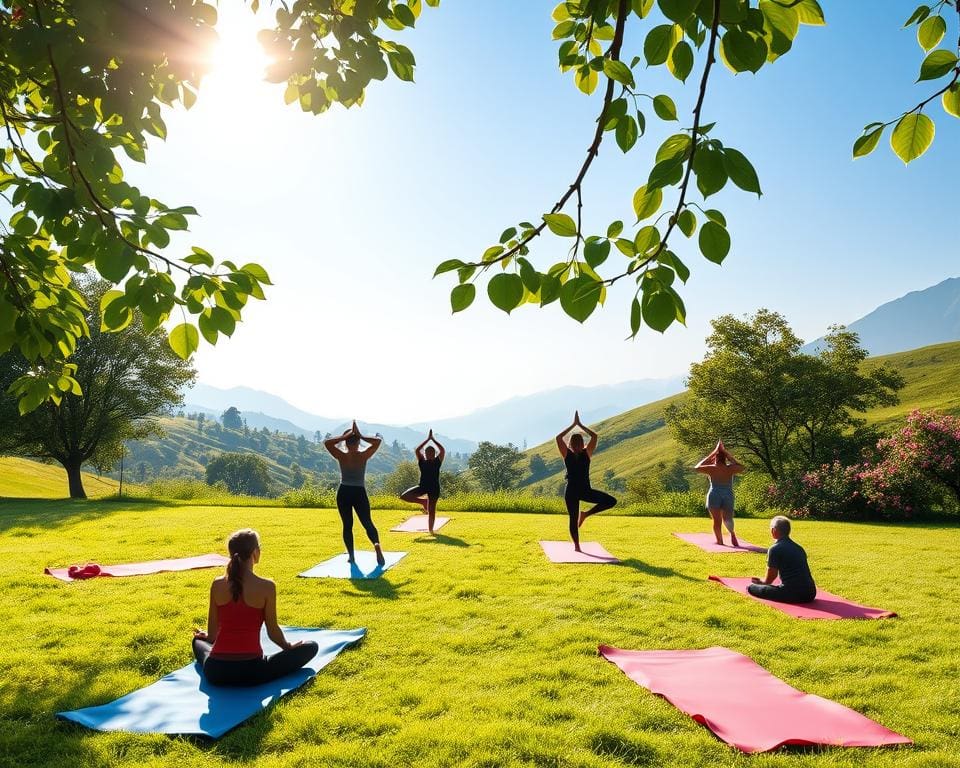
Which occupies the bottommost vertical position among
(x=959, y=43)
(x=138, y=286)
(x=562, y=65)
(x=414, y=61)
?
(x=138, y=286)

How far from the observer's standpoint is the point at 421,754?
133 inches

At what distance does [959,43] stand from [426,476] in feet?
39.8

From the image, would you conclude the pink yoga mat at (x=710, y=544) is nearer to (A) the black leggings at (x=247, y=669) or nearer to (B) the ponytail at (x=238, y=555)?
(A) the black leggings at (x=247, y=669)

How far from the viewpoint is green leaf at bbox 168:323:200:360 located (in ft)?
6.79

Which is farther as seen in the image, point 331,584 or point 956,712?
point 331,584

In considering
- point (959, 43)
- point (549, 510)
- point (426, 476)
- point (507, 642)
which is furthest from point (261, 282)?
point (549, 510)

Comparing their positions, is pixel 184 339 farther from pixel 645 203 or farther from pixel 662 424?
pixel 662 424

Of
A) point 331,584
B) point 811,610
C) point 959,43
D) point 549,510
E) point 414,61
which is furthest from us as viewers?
point 549,510

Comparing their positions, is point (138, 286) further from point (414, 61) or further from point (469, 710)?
point (469, 710)

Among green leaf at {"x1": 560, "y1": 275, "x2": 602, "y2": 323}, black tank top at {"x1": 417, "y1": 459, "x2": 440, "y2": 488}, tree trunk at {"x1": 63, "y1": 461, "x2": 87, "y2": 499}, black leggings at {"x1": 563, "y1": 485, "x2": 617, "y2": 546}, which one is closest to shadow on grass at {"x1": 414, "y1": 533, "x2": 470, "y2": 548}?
black tank top at {"x1": 417, "y1": 459, "x2": 440, "y2": 488}

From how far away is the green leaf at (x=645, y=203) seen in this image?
1500mm

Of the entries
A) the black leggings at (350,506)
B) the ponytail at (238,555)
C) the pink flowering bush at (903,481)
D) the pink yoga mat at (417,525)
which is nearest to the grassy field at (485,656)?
the black leggings at (350,506)

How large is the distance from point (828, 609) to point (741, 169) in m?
7.18

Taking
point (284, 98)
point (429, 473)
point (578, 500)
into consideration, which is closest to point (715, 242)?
point (284, 98)
